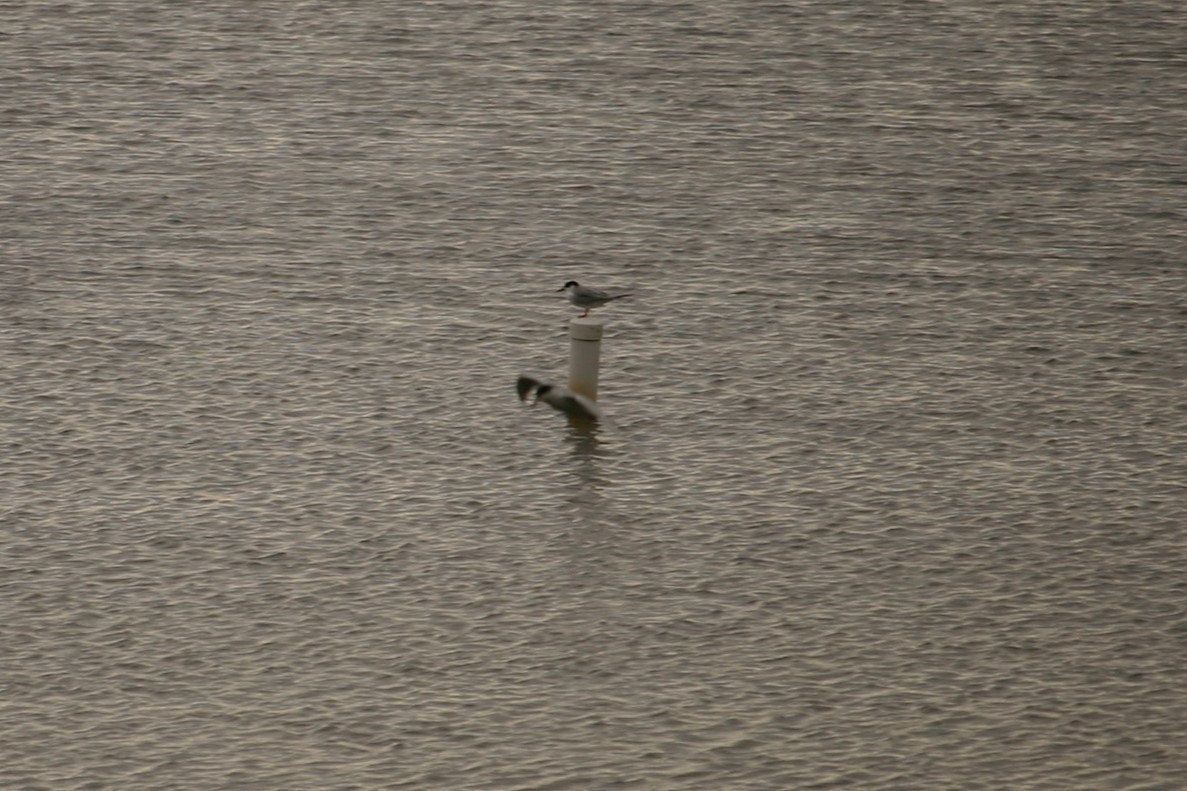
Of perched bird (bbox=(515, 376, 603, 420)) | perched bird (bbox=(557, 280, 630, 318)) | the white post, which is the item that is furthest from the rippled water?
perched bird (bbox=(557, 280, 630, 318))

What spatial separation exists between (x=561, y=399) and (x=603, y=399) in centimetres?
A: 55

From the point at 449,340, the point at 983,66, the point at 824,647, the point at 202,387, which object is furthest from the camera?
the point at 983,66

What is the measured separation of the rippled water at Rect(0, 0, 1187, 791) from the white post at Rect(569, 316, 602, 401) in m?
0.30

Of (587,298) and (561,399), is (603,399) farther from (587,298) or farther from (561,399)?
(587,298)

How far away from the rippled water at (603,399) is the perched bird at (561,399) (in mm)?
146

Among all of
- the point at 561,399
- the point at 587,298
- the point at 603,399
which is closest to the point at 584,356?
the point at 561,399

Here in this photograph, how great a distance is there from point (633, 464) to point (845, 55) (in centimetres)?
883

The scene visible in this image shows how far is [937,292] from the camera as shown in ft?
43.9

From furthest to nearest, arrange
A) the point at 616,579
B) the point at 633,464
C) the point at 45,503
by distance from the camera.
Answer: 1. the point at 633,464
2. the point at 45,503
3. the point at 616,579

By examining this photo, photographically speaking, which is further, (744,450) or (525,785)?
(744,450)

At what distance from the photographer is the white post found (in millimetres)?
11016

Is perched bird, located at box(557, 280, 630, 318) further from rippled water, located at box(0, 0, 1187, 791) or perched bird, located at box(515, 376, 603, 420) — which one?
perched bird, located at box(515, 376, 603, 420)

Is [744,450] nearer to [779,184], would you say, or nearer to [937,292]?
[937,292]

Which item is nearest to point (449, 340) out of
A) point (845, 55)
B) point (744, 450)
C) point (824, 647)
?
point (744, 450)
